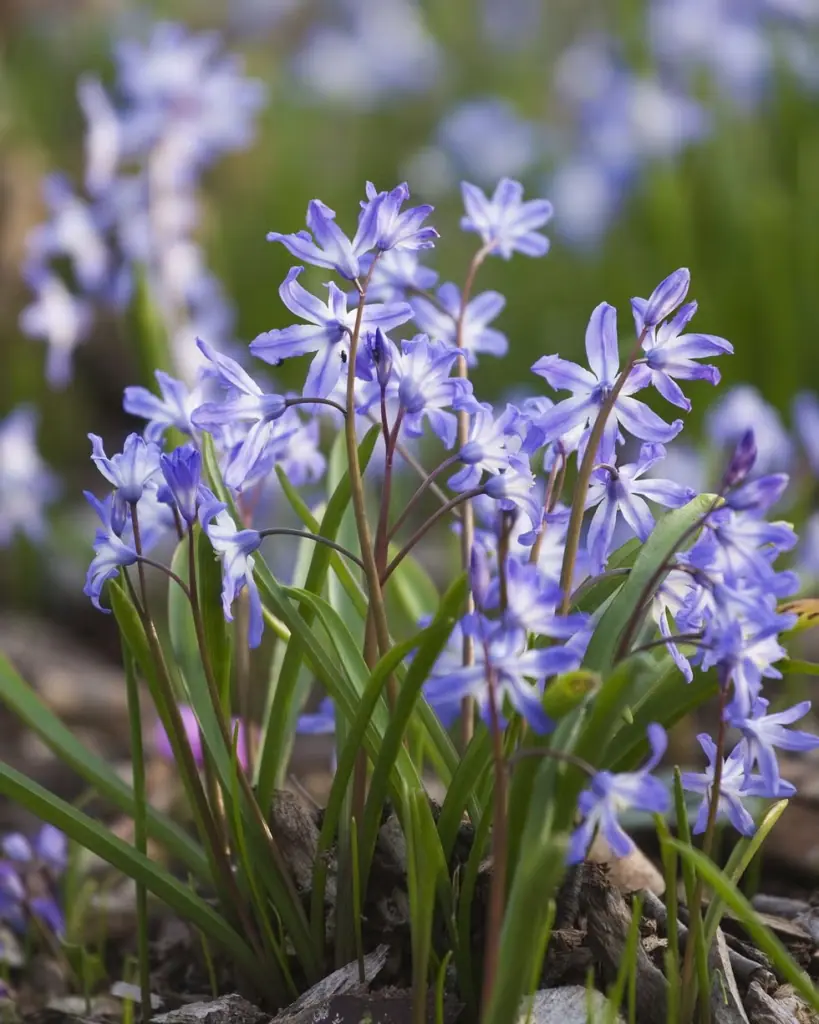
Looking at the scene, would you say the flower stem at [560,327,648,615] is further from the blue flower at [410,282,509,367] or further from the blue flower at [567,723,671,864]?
the blue flower at [410,282,509,367]

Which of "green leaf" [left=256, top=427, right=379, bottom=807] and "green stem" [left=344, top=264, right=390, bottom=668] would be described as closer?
"green stem" [left=344, top=264, right=390, bottom=668]

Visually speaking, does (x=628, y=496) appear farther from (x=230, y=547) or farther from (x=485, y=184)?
(x=485, y=184)

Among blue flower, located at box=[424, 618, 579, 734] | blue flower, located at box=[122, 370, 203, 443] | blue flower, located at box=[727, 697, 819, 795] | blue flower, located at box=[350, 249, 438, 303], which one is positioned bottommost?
blue flower, located at box=[727, 697, 819, 795]

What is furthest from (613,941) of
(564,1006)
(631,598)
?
(631,598)

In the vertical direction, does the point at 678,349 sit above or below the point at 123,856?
above

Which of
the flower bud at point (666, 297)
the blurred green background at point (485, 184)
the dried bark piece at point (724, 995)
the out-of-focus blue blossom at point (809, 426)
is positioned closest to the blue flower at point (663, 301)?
the flower bud at point (666, 297)

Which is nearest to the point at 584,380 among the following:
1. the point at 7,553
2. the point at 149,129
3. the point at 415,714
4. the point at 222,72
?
the point at 415,714

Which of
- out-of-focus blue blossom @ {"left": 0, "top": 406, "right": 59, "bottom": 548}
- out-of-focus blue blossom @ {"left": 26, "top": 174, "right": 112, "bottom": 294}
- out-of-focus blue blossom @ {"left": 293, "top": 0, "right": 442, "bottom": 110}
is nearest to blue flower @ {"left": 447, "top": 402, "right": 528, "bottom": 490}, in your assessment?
out-of-focus blue blossom @ {"left": 26, "top": 174, "right": 112, "bottom": 294}
